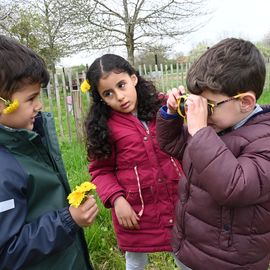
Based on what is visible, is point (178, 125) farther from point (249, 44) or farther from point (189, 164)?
point (249, 44)

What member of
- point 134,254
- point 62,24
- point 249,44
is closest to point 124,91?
point 249,44

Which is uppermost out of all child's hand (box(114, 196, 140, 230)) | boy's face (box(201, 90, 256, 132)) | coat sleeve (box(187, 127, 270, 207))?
boy's face (box(201, 90, 256, 132))

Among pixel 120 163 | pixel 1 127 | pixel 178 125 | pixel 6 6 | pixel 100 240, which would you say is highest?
pixel 6 6

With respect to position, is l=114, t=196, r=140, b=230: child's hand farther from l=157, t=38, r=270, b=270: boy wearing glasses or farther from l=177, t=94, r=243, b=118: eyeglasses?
l=177, t=94, r=243, b=118: eyeglasses

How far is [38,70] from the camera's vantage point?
1356mm

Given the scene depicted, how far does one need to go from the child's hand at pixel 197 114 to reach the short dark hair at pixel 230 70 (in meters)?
0.07

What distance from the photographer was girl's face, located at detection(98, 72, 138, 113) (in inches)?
72.0

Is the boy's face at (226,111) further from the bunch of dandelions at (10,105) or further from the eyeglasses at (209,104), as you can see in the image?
the bunch of dandelions at (10,105)

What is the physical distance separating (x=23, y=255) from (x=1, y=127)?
0.45m

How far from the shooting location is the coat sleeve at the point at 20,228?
1.17m

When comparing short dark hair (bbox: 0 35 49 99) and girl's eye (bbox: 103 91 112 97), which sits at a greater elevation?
short dark hair (bbox: 0 35 49 99)

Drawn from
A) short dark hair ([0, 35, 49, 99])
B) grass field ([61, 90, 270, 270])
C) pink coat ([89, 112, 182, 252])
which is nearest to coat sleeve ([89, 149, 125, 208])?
pink coat ([89, 112, 182, 252])

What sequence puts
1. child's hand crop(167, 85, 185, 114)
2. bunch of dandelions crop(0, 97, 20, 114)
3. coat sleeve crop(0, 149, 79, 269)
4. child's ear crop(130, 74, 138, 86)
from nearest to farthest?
coat sleeve crop(0, 149, 79, 269), bunch of dandelions crop(0, 97, 20, 114), child's hand crop(167, 85, 185, 114), child's ear crop(130, 74, 138, 86)

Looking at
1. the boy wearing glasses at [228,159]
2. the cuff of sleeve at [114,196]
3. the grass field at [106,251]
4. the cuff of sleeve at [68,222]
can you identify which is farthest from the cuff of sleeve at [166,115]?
the grass field at [106,251]
